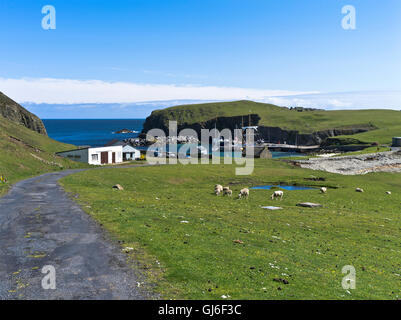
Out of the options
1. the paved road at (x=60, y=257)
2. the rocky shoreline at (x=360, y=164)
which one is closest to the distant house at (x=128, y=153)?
the rocky shoreline at (x=360, y=164)

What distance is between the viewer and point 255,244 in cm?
2216

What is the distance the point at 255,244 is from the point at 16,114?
6287 inches

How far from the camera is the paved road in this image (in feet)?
45.6

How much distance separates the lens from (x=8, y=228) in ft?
76.5

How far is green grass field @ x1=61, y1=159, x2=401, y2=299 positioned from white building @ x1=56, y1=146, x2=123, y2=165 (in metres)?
48.6

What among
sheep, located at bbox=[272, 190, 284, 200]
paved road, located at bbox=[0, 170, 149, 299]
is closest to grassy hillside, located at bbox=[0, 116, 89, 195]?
paved road, located at bbox=[0, 170, 149, 299]

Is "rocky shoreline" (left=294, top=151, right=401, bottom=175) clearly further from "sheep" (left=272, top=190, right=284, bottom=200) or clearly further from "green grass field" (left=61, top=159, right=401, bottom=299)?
"sheep" (left=272, top=190, right=284, bottom=200)

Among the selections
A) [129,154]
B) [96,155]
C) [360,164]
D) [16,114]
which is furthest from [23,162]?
[16,114]

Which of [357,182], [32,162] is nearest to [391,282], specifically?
[357,182]

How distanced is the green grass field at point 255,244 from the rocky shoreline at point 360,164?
55.8 metres

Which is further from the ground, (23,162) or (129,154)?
(23,162)

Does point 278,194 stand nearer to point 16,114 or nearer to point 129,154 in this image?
point 129,154

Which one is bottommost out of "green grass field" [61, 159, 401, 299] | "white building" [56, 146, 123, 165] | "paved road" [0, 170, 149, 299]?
"green grass field" [61, 159, 401, 299]
